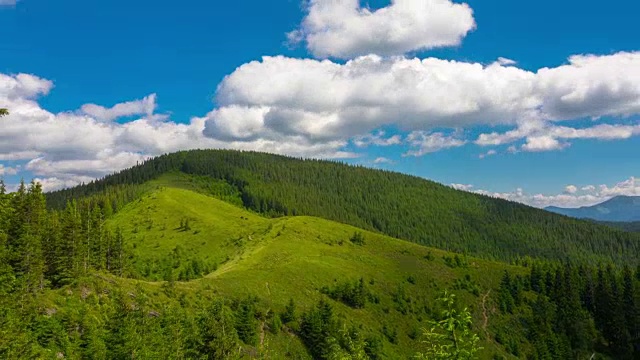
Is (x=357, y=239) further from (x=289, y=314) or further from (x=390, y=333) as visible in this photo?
(x=289, y=314)

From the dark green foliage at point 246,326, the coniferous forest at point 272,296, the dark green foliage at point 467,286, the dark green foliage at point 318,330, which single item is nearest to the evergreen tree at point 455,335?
the coniferous forest at point 272,296

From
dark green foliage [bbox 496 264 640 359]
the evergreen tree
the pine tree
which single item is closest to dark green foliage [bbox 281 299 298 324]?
dark green foliage [bbox 496 264 640 359]

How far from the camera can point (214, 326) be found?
42.3 metres

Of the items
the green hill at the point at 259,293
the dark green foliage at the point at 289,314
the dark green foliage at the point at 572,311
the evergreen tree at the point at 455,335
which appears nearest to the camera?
the evergreen tree at the point at 455,335

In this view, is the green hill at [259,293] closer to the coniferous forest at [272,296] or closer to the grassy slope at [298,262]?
the coniferous forest at [272,296]

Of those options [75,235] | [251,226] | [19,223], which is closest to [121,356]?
[19,223]

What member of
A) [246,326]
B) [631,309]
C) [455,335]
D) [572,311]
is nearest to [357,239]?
[572,311]

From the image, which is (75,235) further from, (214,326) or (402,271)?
(402,271)

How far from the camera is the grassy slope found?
9794 centimetres

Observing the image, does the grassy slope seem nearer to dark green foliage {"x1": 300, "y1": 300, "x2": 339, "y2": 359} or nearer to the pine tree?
dark green foliage {"x1": 300, "y1": 300, "x2": 339, "y2": 359}

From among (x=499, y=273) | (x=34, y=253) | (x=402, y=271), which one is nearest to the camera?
(x=34, y=253)

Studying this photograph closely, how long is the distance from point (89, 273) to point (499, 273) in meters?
154

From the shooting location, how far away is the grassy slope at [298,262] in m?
97.9

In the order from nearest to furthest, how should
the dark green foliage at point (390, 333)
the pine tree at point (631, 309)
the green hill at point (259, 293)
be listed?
1. the green hill at point (259, 293)
2. the dark green foliage at point (390, 333)
3. the pine tree at point (631, 309)
